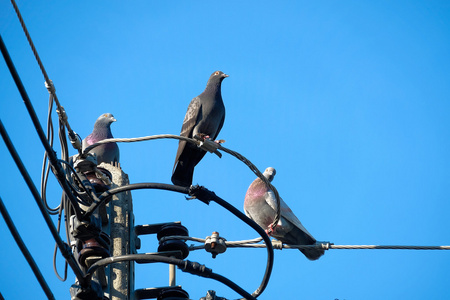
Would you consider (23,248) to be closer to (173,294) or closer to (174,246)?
(173,294)

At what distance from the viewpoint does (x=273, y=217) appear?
7.52 m

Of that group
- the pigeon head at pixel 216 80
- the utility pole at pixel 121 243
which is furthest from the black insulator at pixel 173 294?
the pigeon head at pixel 216 80

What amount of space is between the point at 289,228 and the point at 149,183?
3.66m

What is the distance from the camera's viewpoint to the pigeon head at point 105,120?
32.3 ft

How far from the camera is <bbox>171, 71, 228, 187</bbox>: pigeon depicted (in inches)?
275

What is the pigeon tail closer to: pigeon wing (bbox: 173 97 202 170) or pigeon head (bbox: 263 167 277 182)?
pigeon wing (bbox: 173 97 202 170)

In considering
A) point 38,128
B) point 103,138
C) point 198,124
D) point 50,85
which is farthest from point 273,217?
point 38,128

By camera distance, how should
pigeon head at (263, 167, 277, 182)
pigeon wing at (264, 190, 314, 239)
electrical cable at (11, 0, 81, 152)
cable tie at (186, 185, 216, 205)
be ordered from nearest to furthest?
electrical cable at (11, 0, 81, 152) < cable tie at (186, 185, 216, 205) < pigeon wing at (264, 190, 314, 239) < pigeon head at (263, 167, 277, 182)

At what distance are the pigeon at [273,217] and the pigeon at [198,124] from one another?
2.63 feet

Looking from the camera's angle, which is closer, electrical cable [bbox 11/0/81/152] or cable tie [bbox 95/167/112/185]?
electrical cable [bbox 11/0/81/152]

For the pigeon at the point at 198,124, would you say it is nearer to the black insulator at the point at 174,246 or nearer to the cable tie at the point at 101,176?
the black insulator at the point at 174,246

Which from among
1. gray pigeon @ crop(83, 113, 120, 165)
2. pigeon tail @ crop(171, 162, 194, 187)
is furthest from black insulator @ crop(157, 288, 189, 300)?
gray pigeon @ crop(83, 113, 120, 165)

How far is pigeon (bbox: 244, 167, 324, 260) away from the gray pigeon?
1692 mm

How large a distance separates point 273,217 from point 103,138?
297cm
